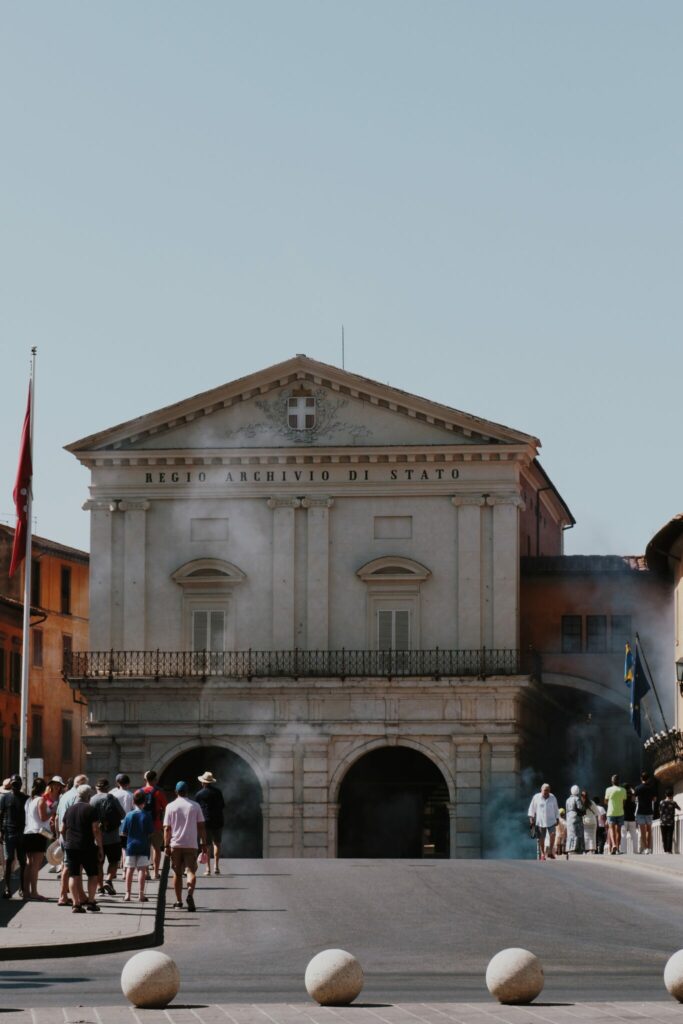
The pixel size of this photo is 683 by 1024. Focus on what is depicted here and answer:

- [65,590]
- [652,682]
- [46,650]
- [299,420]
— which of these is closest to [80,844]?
[299,420]

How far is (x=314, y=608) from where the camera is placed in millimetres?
67312

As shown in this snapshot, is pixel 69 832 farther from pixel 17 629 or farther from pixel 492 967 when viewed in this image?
pixel 17 629

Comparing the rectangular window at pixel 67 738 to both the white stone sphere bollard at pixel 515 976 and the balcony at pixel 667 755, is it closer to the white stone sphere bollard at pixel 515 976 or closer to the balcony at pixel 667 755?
the balcony at pixel 667 755

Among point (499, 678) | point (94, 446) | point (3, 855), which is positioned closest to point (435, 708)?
point (499, 678)

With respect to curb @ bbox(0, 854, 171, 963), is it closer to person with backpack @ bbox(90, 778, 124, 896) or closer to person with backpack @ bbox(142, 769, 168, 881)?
person with backpack @ bbox(90, 778, 124, 896)

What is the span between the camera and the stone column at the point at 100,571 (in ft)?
223

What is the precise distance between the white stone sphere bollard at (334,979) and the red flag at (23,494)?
2820 cm

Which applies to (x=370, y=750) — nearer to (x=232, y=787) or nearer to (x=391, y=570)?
(x=232, y=787)

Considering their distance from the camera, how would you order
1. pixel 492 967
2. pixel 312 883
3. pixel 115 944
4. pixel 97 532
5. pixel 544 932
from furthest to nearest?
1. pixel 97 532
2. pixel 312 883
3. pixel 544 932
4. pixel 115 944
5. pixel 492 967

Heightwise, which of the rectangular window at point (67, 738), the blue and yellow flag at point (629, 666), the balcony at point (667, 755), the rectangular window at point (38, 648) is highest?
the rectangular window at point (38, 648)

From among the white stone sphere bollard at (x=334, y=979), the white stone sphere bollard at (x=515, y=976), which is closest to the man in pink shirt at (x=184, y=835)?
the white stone sphere bollard at (x=334, y=979)

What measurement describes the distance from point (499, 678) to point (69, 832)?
→ 123 feet

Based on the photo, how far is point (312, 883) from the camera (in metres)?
36.7

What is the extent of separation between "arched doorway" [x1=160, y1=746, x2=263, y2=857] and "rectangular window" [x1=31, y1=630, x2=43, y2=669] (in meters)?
19.7
